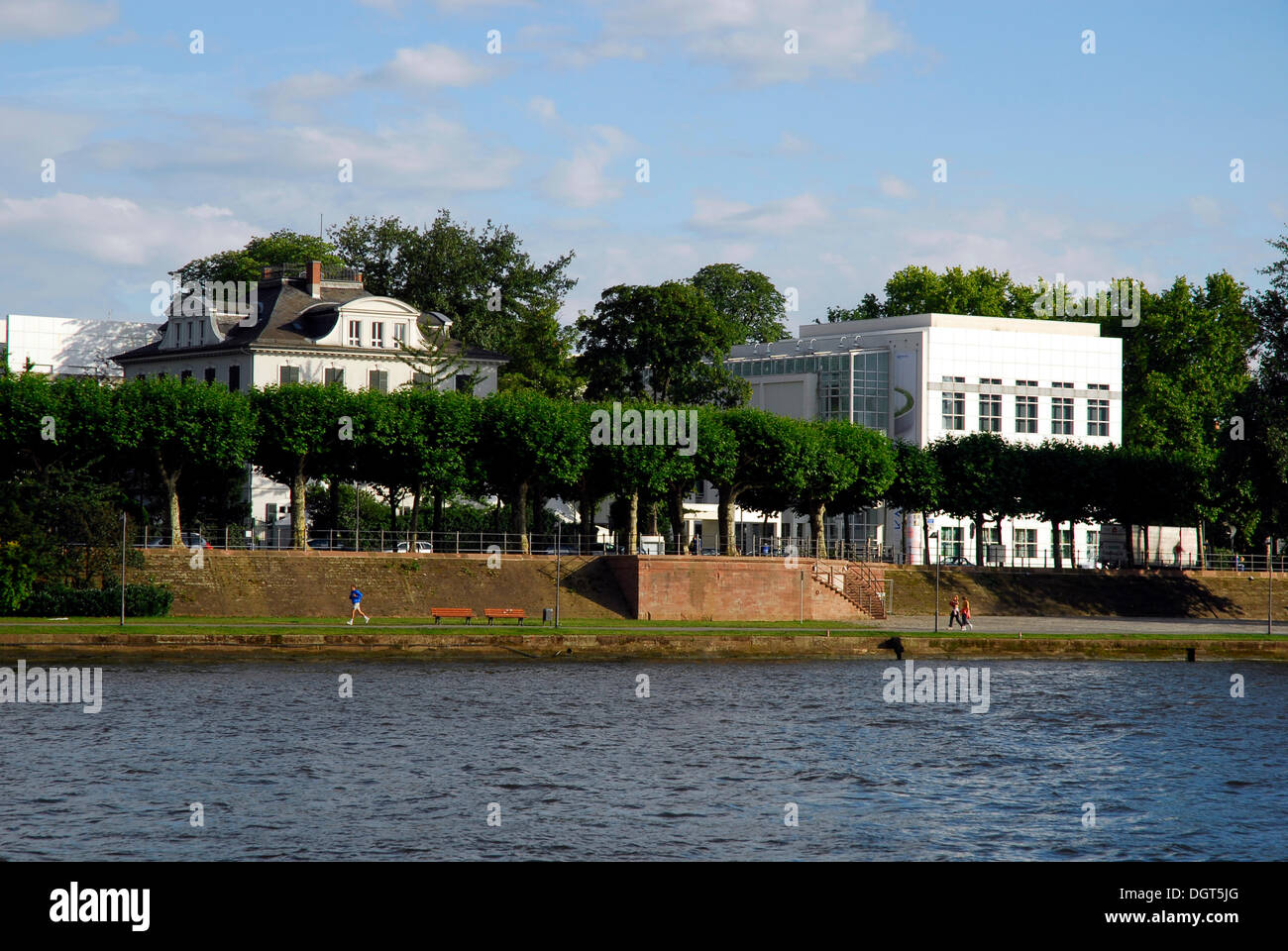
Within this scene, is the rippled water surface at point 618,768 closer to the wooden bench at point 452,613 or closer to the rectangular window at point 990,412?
the wooden bench at point 452,613

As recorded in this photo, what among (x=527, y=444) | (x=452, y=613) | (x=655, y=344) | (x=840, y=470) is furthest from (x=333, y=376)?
(x=452, y=613)

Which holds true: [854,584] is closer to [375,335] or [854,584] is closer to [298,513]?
[298,513]

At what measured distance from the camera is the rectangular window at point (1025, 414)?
97188 mm

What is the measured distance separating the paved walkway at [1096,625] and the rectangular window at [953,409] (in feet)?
73.6

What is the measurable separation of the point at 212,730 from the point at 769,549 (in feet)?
140

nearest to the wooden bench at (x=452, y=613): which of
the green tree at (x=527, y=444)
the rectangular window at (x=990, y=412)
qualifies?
→ the green tree at (x=527, y=444)

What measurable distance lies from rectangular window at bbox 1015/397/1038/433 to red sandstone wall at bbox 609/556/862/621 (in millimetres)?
35372

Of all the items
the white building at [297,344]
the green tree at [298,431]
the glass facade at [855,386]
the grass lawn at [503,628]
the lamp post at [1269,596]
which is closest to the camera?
the grass lawn at [503,628]

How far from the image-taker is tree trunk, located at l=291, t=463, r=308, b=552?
6194 centimetres

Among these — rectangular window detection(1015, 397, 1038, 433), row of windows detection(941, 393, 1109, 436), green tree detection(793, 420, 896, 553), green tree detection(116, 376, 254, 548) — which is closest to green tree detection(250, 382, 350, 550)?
green tree detection(116, 376, 254, 548)

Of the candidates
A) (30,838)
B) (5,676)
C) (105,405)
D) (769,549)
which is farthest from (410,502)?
(30,838)

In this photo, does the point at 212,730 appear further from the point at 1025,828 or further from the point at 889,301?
the point at 889,301

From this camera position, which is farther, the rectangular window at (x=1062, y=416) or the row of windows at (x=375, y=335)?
the rectangular window at (x=1062, y=416)

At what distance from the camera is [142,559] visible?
181 ft
